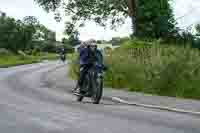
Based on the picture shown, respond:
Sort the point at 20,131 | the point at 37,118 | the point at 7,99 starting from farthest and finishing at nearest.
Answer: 1. the point at 7,99
2. the point at 37,118
3. the point at 20,131

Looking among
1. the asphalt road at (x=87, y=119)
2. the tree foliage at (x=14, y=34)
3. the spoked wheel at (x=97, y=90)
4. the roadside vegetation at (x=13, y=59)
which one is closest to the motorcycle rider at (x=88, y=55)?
the spoked wheel at (x=97, y=90)

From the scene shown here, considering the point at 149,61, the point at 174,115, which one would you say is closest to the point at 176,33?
the point at 149,61

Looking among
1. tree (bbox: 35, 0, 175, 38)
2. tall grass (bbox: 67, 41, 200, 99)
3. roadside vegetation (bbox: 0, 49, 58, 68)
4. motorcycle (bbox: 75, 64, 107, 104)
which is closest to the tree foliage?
roadside vegetation (bbox: 0, 49, 58, 68)

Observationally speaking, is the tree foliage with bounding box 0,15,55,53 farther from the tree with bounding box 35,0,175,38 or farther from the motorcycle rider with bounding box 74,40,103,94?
the motorcycle rider with bounding box 74,40,103,94

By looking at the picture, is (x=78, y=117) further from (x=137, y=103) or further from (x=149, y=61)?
(x=149, y=61)

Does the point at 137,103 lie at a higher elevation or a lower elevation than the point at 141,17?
lower

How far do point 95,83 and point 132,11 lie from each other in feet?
81.7

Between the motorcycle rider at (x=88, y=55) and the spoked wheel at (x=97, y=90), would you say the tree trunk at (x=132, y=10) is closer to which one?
the motorcycle rider at (x=88, y=55)

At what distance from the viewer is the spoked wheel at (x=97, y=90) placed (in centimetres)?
1286

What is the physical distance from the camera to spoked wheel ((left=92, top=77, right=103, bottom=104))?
12.9 m

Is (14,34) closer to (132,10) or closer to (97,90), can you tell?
(132,10)

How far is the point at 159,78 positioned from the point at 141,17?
22603 millimetres

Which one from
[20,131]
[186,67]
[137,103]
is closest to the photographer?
[20,131]

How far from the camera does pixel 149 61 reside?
1795 centimetres
